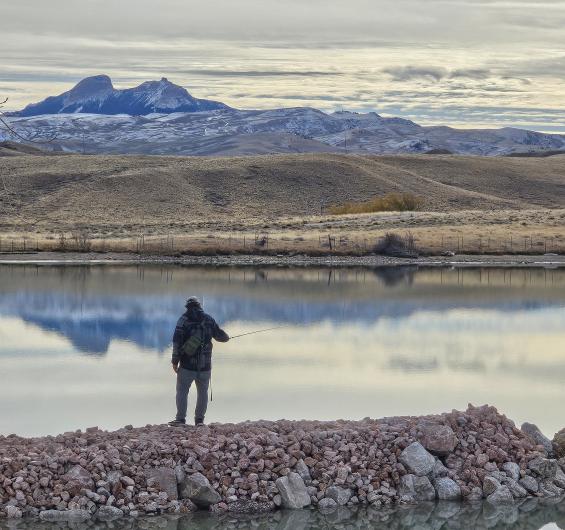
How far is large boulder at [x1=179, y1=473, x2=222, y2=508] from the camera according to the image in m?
11.2

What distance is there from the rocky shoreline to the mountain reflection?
721 centimetres

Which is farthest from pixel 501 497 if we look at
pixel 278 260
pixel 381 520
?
pixel 278 260

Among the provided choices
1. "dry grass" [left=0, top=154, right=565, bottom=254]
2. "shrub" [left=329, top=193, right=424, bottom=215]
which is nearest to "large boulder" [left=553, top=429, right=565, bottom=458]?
"dry grass" [left=0, top=154, right=565, bottom=254]

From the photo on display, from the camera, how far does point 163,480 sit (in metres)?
11.2

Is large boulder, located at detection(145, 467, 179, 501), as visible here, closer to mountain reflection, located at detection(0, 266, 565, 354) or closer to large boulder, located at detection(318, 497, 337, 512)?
large boulder, located at detection(318, 497, 337, 512)

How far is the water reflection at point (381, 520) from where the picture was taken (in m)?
11.0

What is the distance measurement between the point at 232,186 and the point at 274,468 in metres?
83.9

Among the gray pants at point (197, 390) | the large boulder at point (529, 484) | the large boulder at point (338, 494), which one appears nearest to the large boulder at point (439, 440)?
the large boulder at point (529, 484)

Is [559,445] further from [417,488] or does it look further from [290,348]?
[290,348]

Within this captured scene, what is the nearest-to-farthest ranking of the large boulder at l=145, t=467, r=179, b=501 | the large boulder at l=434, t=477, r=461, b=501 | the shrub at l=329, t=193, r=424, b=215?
the large boulder at l=145, t=467, r=179, b=501, the large boulder at l=434, t=477, r=461, b=501, the shrub at l=329, t=193, r=424, b=215

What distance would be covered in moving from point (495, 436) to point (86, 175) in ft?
282

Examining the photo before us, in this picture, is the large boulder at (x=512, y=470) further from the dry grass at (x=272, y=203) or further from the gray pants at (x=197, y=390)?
the dry grass at (x=272, y=203)

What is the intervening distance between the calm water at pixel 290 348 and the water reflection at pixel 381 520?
283cm

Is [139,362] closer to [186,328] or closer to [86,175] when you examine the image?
[186,328]
